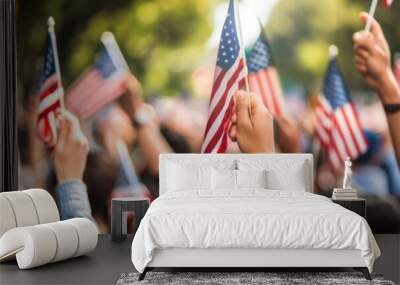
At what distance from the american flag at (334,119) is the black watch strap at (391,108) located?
1.21 feet

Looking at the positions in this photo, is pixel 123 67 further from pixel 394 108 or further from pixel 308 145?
pixel 394 108

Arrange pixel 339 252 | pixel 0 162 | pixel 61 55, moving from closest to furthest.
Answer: pixel 339 252 < pixel 0 162 < pixel 61 55

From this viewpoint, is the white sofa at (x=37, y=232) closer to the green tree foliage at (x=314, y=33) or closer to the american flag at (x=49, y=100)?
the american flag at (x=49, y=100)

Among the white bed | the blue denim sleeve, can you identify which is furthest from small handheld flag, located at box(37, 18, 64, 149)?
the white bed

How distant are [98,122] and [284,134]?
217 centimetres

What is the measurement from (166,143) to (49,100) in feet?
4.86

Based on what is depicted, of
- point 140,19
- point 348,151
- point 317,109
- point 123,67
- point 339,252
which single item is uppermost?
point 140,19

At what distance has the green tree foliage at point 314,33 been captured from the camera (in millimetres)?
7129

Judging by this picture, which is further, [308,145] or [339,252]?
[308,145]

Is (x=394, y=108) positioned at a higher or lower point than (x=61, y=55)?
lower

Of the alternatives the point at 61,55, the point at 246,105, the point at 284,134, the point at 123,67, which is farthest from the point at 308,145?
the point at 61,55

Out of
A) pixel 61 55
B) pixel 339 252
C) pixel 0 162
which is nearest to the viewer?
pixel 339 252

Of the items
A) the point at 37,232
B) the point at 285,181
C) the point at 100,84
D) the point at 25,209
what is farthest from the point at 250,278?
the point at 100,84

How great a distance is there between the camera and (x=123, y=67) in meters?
7.28
